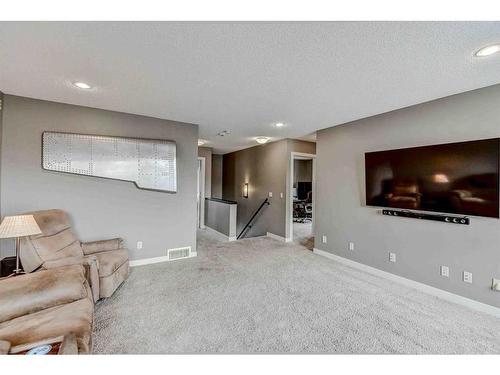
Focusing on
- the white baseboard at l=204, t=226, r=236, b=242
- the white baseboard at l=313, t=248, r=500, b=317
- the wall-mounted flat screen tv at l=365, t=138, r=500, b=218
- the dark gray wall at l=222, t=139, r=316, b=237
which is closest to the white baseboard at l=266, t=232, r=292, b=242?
the dark gray wall at l=222, t=139, r=316, b=237

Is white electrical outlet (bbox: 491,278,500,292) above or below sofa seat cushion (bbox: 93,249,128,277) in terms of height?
below

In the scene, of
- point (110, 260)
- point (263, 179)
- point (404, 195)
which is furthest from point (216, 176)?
point (404, 195)

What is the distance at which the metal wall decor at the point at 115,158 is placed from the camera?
2986 mm

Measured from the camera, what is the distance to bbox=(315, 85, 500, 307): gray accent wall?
2.40 metres

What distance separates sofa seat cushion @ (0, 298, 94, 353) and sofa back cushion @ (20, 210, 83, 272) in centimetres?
94

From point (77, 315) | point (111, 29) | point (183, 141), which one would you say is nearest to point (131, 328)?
point (77, 315)

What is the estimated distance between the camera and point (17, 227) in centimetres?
207

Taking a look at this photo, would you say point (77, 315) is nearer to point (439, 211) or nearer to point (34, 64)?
point (34, 64)

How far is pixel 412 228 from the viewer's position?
2973mm

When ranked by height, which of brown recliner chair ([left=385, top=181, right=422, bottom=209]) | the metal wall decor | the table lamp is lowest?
the table lamp

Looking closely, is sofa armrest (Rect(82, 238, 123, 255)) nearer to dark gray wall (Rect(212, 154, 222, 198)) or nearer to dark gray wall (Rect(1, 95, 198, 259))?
dark gray wall (Rect(1, 95, 198, 259))
